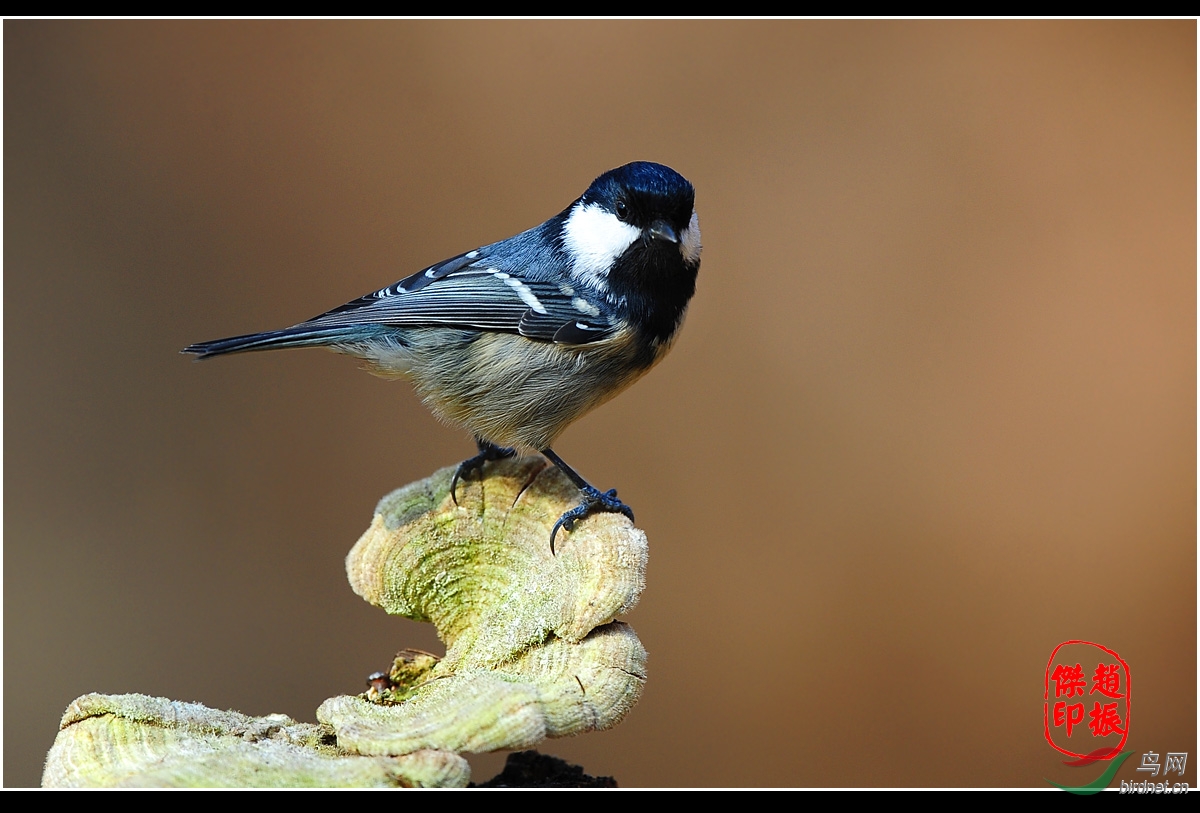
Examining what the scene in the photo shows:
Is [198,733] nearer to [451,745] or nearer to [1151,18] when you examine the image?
[451,745]

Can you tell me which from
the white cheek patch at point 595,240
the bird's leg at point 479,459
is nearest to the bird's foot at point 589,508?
the bird's leg at point 479,459

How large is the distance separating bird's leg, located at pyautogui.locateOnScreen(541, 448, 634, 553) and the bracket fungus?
0.02 metres

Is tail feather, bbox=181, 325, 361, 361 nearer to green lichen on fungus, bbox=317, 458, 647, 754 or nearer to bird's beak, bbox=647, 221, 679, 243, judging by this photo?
green lichen on fungus, bbox=317, 458, 647, 754

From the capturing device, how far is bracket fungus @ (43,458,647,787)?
3.75 ft

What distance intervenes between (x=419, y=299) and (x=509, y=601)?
2.25 feet

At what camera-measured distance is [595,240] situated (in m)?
1.80

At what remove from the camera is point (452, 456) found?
297 centimetres

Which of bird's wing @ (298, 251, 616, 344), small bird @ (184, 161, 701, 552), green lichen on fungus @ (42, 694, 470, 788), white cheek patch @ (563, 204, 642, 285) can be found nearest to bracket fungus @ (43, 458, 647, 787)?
green lichen on fungus @ (42, 694, 470, 788)

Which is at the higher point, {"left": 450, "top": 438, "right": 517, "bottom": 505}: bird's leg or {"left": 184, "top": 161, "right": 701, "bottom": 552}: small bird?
{"left": 184, "top": 161, "right": 701, "bottom": 552}: small bird

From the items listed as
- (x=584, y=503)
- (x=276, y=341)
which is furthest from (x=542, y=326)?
(x=276, y=341)

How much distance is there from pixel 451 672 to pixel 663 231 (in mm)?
884

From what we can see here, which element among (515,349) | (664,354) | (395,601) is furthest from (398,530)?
(664,354)

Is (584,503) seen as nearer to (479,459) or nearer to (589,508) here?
(589,508)

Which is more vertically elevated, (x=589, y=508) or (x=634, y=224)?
(x=634, y=224)
